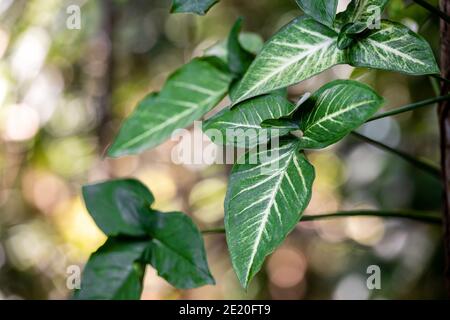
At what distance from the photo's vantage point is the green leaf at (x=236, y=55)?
2.49ft

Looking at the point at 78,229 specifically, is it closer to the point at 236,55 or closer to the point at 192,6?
the point at 236,55

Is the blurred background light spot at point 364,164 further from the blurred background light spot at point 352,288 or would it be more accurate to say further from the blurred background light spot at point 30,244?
the blurred background light spot at point 30,244

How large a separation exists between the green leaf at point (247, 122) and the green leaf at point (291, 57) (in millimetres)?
13

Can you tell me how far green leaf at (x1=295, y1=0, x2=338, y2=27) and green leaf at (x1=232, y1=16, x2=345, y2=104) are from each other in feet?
0.07

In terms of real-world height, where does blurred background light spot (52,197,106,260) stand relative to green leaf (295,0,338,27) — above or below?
below

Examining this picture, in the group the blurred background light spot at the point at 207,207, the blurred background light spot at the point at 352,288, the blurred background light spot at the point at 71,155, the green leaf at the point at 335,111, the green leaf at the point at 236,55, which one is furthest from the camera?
the blurred background light spot at the point at 71,155

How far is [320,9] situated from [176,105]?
28 cm

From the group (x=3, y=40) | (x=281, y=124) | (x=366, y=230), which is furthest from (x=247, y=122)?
(x=366, y=230)

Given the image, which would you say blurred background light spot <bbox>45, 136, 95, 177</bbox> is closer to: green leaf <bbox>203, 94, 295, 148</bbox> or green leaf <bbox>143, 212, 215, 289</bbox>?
green leaf <bbox>143, 212, 215, 289</bbox>

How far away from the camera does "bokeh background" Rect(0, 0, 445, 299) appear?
6.10 feet

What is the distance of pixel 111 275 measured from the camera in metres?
0.70

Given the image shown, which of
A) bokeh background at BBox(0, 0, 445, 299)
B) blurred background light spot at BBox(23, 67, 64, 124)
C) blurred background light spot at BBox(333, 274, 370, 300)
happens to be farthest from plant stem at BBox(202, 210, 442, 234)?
blurred background light spot at BBox(23, 67, 64, 124)

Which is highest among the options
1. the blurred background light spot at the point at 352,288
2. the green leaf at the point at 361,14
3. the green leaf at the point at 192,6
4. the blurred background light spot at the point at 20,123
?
the blurred background light spot at the point at 20,123

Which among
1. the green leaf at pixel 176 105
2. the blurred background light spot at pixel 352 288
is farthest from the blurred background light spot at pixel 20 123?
the green leaf at pixel 176 105
